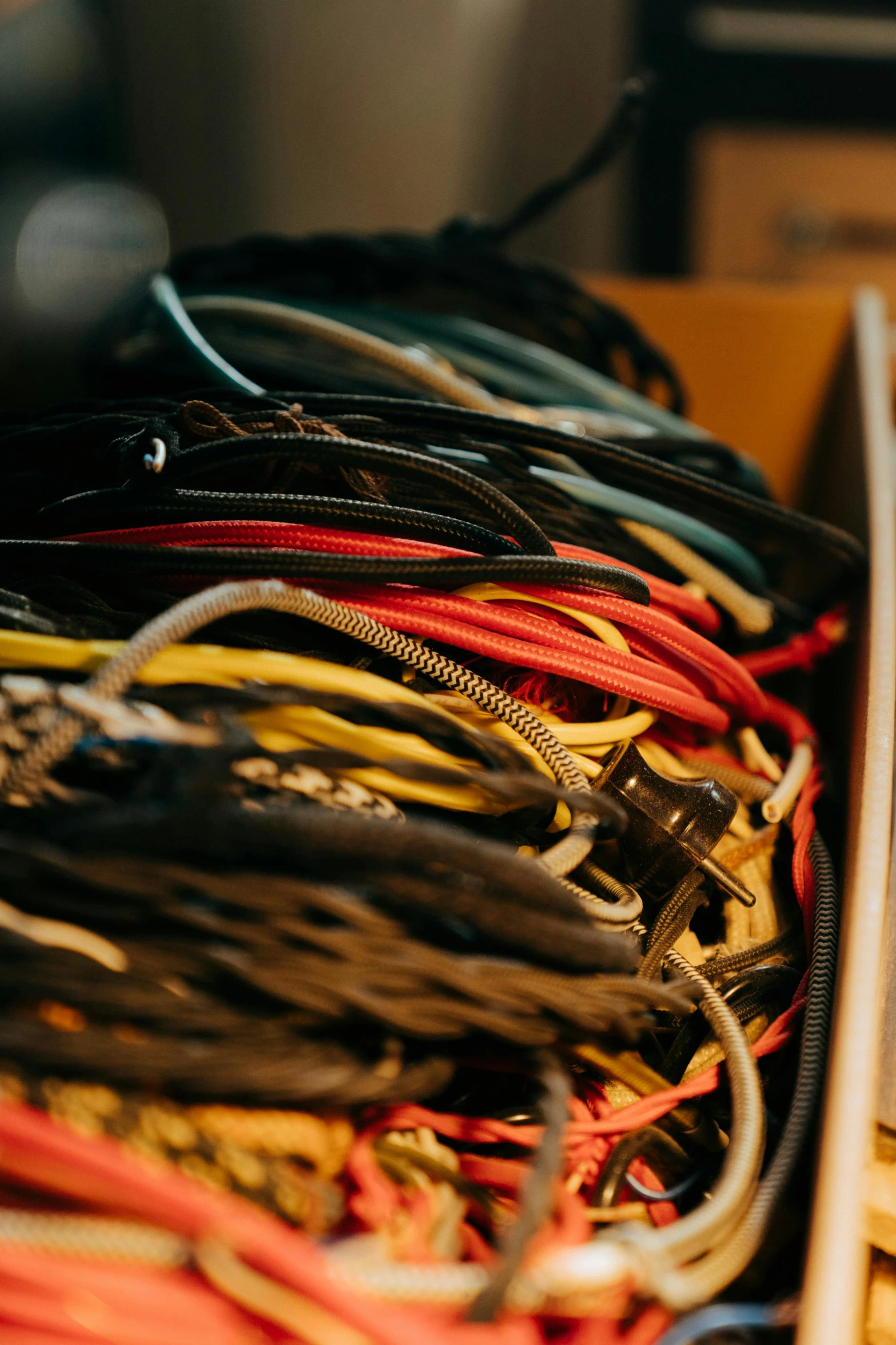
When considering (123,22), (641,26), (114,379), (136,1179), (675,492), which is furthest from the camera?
(641,26)

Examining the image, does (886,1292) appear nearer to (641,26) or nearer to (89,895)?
(89,895)

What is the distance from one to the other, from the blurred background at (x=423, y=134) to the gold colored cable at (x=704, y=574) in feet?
1.98

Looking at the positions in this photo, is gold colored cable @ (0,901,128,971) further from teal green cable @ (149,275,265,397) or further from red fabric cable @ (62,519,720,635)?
teal green cable @ (149,275,265,397)

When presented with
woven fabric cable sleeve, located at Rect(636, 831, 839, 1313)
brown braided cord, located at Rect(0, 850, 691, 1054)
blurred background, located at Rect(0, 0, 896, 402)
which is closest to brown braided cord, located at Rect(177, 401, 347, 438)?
brown braided cord, located at Rect(0, 850, 691, 1054)

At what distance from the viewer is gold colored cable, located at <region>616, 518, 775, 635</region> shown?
1.72 ft

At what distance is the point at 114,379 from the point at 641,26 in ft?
3.98

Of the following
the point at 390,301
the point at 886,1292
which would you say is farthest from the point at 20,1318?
the point at 390,301

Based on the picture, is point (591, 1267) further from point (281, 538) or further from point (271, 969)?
point (281, 538)

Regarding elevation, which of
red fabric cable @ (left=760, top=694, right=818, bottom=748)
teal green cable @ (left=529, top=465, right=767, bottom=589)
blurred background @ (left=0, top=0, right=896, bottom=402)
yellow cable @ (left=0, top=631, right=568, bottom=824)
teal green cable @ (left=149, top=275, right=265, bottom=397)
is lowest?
red fabric cable @ (left=760, top=694, right=818, bottom=748)

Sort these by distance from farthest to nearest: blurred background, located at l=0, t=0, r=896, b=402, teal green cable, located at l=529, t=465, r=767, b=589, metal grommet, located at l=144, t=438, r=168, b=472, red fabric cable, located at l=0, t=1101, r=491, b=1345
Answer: blurred background, located at l=0, t=0, r=896, b=402 → teal green cable, located at l=529, t=465, r=767, b=589 → metal grommet, located at l=144, t=438, r=168, b=472 → red fabric cable, located at l=0, t=1101, r=491, b=1345

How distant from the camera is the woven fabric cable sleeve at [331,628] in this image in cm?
32

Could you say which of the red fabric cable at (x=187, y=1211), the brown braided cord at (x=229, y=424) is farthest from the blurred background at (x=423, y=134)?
the red fabric cable at (x=187, y=1211)

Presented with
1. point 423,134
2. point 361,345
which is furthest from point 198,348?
point 423,134

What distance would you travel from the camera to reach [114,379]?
0.63m
